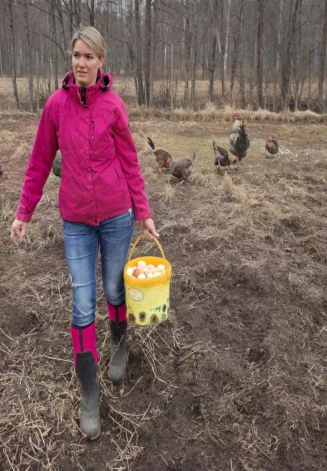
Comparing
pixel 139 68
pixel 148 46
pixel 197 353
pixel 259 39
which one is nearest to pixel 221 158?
pixel 197 353

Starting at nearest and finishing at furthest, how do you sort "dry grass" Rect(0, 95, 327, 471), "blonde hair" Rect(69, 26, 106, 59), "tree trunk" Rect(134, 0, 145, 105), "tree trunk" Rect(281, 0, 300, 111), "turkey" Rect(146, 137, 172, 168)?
1. "blonde hair" Rect(69, 26, 106, 59)
2. "dry grass" Rect(0, 95, 327, 471)
3. "turkey" Rect(146, 137, 172, 168)
4. "tree trunk" Rect(134, 0, 145, 105)
5. "tree trunk" Rect(281, 0, 300, 111)

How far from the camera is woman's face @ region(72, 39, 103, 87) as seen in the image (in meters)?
1.76

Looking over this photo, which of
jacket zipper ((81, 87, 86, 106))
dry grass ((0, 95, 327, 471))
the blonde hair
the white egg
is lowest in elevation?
dry grass ((0, 95, 327, 471))

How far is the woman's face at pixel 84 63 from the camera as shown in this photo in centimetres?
176

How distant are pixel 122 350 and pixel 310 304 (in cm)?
161

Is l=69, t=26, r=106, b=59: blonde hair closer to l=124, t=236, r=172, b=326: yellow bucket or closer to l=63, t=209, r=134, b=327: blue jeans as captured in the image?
l=63, t=209, r=134, b=327: blue jeans

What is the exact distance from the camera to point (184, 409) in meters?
2.24

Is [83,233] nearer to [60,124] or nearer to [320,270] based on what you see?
[60,124]

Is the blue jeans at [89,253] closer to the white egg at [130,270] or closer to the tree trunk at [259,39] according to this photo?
the white egg at [130,270]

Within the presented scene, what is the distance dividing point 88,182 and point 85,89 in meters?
0.41

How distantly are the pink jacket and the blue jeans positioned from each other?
0.20 ft

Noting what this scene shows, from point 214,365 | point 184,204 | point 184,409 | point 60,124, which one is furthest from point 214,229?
point 60,124

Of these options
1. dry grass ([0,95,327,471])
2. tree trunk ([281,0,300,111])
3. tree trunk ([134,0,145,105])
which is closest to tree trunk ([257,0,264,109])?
tree trunk ([281,0,300,111])

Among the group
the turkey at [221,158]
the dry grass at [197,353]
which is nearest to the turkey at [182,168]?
the turkey at [221,158]
